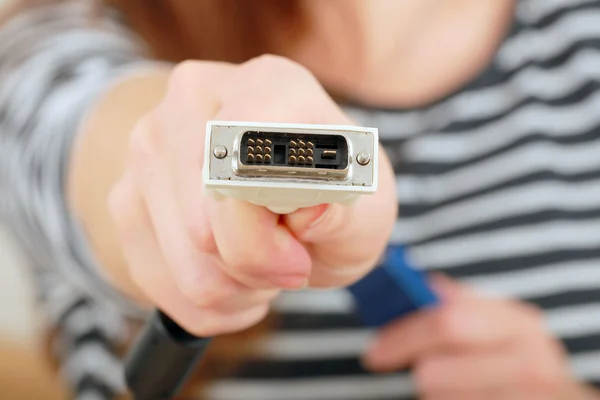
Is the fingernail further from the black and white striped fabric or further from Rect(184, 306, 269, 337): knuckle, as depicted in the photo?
the black and white striped fabric

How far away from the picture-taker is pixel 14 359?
0.65 metres

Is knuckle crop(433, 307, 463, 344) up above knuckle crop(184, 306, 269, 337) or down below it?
below

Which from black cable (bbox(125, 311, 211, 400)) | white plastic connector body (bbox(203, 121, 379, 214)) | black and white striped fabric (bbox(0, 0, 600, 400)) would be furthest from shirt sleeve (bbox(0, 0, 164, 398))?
white plastic connector body (bbox(203, 121, 379, 214))

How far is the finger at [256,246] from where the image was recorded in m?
0.20

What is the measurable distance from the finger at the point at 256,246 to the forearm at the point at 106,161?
0.17 meters

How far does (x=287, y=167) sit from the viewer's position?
164 millimetres

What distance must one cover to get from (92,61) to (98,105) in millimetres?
61

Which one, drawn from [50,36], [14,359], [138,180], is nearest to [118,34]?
[50,36]

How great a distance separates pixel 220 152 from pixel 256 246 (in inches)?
1.8

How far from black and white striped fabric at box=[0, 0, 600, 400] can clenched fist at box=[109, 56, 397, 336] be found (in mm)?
216

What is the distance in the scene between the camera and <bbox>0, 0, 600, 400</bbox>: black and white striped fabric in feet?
1.56

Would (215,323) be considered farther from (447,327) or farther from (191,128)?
(447,327)

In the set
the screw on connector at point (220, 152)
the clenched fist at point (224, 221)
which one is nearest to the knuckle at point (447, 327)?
the clenched fist at point (224, 221)

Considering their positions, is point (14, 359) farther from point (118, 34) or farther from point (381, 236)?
point (381, 236)
